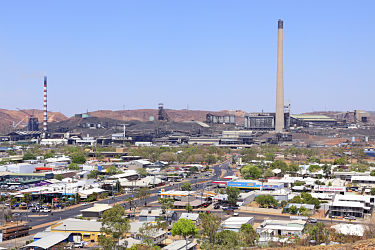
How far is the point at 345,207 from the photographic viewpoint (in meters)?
25.2

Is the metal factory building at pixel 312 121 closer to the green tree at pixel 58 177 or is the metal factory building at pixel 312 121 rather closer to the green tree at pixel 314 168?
the green tree at pixel 314 168

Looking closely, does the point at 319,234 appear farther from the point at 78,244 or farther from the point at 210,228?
the point at 78,244

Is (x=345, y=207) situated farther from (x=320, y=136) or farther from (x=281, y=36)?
(x=320, y=136)

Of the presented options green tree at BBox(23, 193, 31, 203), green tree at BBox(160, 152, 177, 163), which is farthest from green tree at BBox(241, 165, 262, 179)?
green tree at BBox(23, 193, 31, 203)

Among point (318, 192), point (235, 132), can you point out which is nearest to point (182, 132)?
point (235, 132)

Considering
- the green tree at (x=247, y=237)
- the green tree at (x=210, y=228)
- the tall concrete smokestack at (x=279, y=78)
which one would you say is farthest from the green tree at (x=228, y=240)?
the tall concrete smokestack at (x=279, y=78)

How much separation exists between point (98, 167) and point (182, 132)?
4937cm

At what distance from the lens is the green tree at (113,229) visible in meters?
16.8

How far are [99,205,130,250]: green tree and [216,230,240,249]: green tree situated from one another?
3.57m

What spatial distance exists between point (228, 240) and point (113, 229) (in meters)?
4.78

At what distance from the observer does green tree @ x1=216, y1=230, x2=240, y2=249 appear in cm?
1595

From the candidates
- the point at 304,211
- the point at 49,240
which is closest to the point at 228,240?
the point at 49,240

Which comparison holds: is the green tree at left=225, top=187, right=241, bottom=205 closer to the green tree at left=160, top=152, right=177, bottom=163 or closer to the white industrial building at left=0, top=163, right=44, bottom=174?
the white industrial building at left=0, top=163, right=44, bottom=174

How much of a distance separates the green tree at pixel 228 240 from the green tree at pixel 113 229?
3567mm
